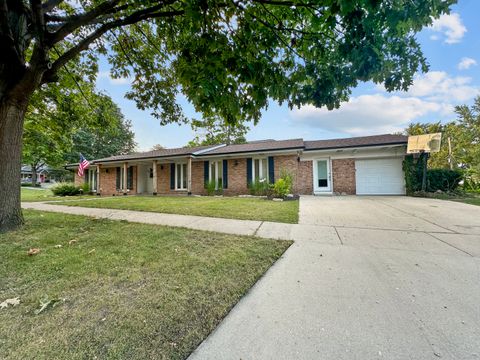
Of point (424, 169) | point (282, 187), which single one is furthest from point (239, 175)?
point (424, 169)

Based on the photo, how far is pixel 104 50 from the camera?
6.50 meters

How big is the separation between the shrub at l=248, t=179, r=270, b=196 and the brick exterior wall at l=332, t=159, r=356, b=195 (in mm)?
4336

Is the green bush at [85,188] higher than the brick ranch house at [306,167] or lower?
lower

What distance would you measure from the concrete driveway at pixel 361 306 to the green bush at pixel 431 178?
8957 millimetres

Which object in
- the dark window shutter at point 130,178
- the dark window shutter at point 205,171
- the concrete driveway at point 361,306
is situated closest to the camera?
the concrete driveway at point 361,306

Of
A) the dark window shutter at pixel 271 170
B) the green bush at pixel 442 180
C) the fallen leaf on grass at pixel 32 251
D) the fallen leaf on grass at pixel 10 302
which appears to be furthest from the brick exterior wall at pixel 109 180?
the green bush at pixel 442 180

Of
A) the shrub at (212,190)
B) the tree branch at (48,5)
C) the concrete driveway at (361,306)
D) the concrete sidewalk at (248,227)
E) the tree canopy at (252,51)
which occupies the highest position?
the tree branch at (48,5)

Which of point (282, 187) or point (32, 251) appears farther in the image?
point (282, 187)

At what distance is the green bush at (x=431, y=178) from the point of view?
10945 millimetres

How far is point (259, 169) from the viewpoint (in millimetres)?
13406

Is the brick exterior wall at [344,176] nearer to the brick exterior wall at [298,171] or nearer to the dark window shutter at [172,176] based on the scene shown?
the brick exterior wall at [298,171]

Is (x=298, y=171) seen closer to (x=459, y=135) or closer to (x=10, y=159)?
(x=10, y=159)

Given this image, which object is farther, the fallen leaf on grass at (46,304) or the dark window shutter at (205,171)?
the dark window shutter at (205,171)

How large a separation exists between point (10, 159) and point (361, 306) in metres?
6.76
